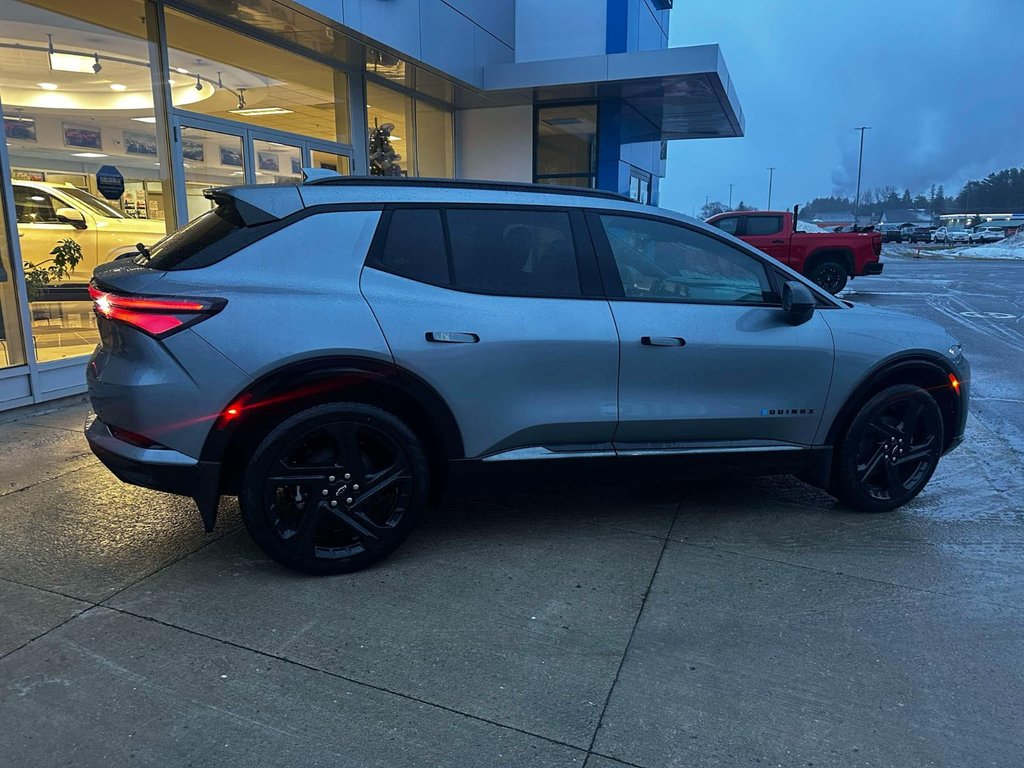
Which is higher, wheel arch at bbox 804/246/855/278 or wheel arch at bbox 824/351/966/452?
wheel arch at bbox 804/246/855/278

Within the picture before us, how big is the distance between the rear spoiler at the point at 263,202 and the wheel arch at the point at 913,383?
122 inches

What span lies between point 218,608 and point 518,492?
2.00 metres

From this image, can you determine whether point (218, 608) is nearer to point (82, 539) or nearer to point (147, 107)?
point (82, 539)

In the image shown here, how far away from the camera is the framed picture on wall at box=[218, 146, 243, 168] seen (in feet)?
28.0

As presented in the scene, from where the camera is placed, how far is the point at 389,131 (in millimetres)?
11977

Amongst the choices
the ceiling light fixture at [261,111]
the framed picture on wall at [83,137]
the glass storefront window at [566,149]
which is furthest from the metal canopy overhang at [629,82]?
the framed picture on wall at [83,137]

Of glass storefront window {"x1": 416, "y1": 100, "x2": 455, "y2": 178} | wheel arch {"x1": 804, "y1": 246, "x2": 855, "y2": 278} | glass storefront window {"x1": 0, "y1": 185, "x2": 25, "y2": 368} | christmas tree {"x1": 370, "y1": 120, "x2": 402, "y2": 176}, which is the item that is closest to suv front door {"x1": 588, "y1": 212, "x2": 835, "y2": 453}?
glass storefront window {"x1": 0, "y1": 185, "x2": 25, "y2": 368}

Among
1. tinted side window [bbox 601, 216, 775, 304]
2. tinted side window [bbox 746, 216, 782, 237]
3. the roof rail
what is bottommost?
tinted side window [bbox 601, 216, 775, 304]

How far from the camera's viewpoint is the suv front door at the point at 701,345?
3783 millimetres

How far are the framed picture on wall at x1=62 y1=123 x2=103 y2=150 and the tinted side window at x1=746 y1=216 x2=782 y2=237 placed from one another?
14.5 m

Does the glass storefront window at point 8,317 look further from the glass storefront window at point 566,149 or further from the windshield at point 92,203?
the glass storefront window at point 566,149

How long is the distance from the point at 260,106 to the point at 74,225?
3229mm

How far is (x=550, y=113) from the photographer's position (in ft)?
45.7

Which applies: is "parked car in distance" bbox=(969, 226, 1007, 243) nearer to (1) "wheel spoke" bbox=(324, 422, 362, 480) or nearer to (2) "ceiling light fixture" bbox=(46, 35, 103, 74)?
(2) "ceiling light fixture" bbox=(46, 35, 103, 74)
